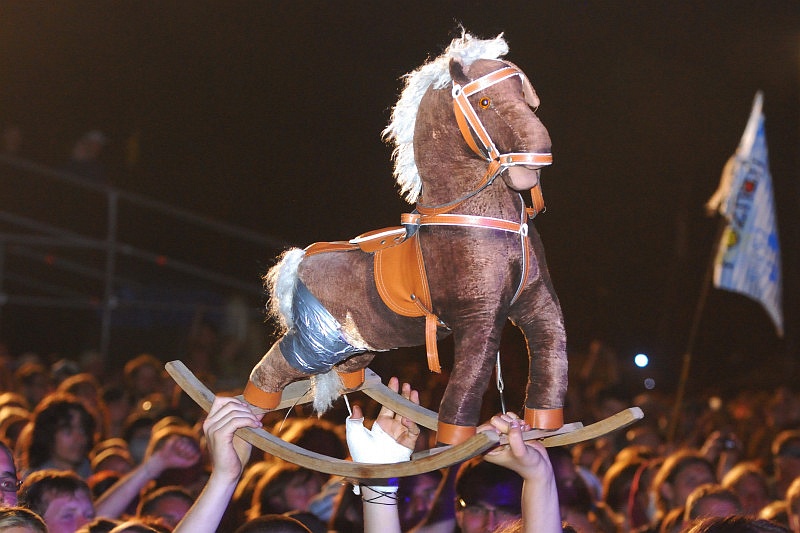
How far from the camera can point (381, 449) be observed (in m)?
2.33

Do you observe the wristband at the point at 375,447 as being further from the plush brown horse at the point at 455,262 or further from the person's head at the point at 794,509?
the person's head at the point at 794,509

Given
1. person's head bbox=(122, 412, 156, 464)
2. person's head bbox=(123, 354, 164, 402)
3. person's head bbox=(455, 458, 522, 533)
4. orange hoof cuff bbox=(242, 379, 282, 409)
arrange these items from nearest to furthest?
orange hoof cuff bbox=(242, 379, 282, 409)
person's head bbox=(455, 458, 522, 533)
person's head bbox=(122, 412, 156, 464)
person's head bbox=(123, 354, 164, 402)

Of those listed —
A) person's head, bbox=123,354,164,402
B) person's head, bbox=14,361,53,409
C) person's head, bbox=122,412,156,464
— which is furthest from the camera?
person's head, bbox=123,354,164,402

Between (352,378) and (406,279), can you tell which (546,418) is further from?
(352,378)

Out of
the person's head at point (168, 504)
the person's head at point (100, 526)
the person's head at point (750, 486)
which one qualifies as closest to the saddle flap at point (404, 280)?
the person's head at point (100, 526)

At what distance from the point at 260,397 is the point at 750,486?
2633 mm

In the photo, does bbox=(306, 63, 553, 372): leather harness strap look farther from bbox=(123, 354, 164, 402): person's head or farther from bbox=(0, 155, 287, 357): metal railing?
bbox=(0, 155, 287, 357): metal railing

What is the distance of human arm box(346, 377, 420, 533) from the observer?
2.33 m

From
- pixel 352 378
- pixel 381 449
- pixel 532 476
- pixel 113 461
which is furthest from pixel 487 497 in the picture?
pixel 113 461

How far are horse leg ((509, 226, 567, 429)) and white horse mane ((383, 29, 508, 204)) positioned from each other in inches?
11.7

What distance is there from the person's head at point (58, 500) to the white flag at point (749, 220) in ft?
11.2

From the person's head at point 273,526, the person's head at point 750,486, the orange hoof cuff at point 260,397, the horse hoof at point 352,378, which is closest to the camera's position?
the orange hoof cuff at point 260,397

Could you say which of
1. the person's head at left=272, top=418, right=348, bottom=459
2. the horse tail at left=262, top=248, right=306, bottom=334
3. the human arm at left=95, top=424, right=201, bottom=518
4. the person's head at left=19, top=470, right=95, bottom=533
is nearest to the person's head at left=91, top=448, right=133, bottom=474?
the human arm at left=95, top=424, right=201, bottom=518

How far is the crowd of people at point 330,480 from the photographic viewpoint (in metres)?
2.09
